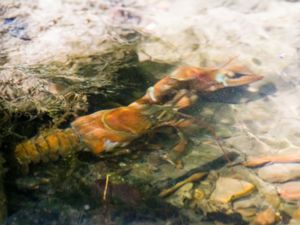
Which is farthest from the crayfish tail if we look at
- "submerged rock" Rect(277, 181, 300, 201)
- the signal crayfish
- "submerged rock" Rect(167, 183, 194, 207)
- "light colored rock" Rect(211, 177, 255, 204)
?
"submerged rock" Rect(277, 181, 300, 201)

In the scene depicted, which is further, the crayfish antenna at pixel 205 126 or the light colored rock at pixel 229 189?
the crayfish antenna at pixel 205 126

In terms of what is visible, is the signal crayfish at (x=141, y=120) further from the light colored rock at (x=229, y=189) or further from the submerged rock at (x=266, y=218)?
the submerged rock at (x=266, y=218)

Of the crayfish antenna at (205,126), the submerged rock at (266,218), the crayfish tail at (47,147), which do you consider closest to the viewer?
the submerged rock at (266,218)

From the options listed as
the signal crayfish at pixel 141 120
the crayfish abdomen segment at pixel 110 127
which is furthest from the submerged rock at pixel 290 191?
the crayfish abdomen segment at pixel 110 127

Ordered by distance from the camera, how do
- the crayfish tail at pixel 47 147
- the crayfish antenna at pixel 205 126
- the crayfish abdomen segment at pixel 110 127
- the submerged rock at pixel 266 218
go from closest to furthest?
1. the submerged rock at pixel 266 218
2. the crayfish tail at pixel 47 147
3. the crayfish abdomen segment at pixel 110 127
4. the crayfish antenna at pixel 205 126

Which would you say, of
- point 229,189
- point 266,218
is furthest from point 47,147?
point 266,218

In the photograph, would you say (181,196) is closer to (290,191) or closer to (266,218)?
(266,218)

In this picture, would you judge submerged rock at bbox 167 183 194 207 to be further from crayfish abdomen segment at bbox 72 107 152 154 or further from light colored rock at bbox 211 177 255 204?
crayfish abdomen segment at bbox 72 107 152 154
